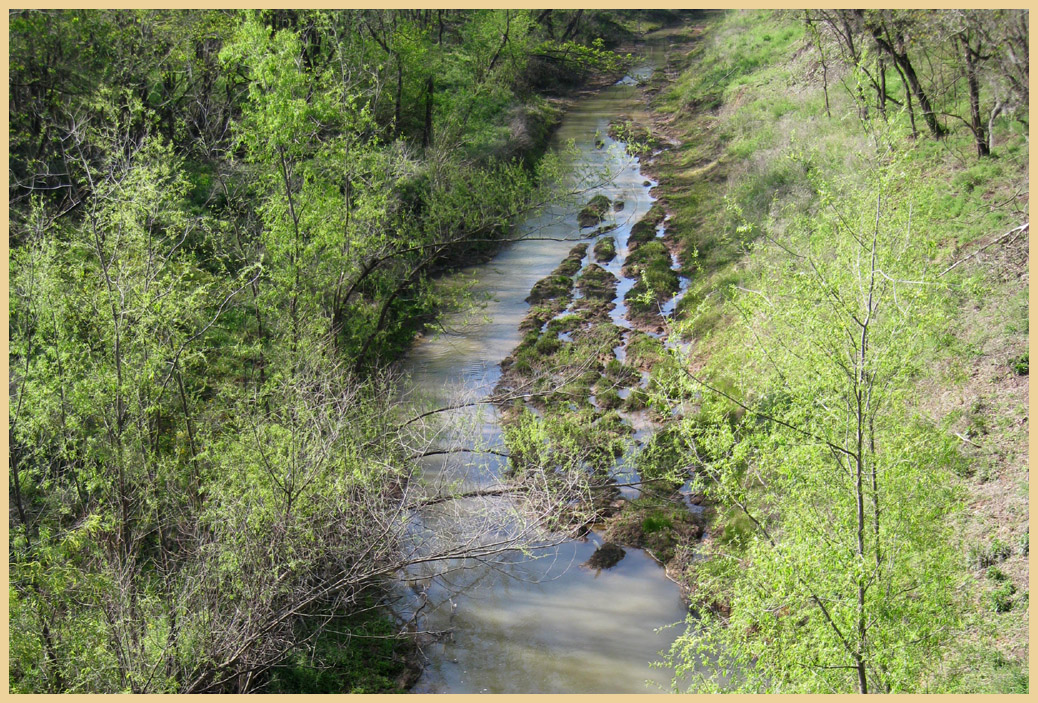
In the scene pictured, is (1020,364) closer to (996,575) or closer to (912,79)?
(996,575)

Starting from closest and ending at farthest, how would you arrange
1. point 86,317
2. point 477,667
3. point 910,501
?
1. point 910,501
2. point 86,317
3. point 477,667

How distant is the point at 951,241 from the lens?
66.2 ft

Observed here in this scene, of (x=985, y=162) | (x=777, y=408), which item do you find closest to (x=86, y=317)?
(x=777, y=408)

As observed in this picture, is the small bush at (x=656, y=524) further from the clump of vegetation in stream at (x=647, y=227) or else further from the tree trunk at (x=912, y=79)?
the clump of vegetation in stream at (x=647, y=227)

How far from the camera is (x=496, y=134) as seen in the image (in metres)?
35.7

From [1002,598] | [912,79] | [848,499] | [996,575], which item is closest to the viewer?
[848,499]

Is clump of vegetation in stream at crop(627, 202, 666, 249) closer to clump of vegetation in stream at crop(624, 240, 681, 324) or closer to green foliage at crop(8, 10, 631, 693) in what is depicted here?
clump of vegetation in stream at crop(624, 240, 681, 324)

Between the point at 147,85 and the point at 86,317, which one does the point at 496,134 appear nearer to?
the point at 147,85

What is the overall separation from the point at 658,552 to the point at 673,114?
3417cm

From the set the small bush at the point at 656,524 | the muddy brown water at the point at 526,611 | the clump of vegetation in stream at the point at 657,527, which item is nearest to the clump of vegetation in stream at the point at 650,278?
the muddy brown water at the point at 526,611

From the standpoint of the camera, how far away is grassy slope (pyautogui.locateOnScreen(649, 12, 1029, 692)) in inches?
503

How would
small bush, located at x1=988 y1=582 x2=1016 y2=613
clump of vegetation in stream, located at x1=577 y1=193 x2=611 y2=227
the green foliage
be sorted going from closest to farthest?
the green foliage
small bush, located at x1=988 y1=582 x2=1016 y2=613
clump of vegetation in stream, located at x1=577 y1=193 x2=611 y2=227

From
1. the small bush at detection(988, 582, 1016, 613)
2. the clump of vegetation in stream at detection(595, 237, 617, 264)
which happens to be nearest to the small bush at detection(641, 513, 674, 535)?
the small bush at detection(988, 582, 1016, 613)

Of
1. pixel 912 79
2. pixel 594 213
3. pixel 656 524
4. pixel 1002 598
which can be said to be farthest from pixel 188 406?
pixel 594 213
